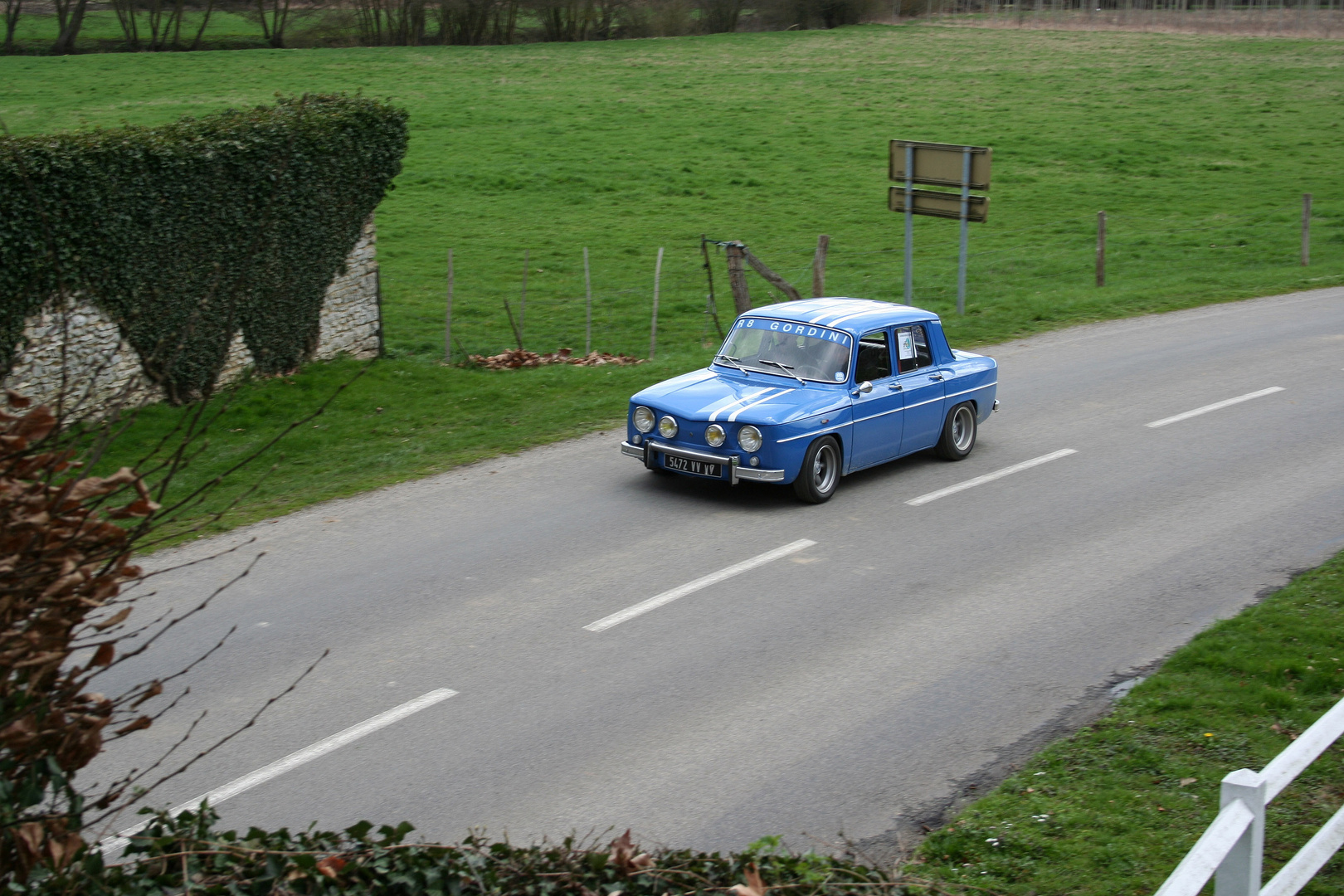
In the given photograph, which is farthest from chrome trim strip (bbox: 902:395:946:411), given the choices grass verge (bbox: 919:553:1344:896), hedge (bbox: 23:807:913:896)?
hedge (bbox: 23:807:913:896)

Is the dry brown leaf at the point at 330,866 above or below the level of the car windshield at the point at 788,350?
below

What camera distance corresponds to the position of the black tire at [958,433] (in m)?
13.1

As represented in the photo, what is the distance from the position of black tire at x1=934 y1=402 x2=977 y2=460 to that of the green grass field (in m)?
4.07

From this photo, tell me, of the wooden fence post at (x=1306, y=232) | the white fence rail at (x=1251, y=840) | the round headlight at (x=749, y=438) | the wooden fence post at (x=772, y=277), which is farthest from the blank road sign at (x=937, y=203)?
the white fence rail at (x=1251, y=840)

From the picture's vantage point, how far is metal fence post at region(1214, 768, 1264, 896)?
13.4ft

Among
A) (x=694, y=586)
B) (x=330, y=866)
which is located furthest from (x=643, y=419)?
(x=330, y=866)

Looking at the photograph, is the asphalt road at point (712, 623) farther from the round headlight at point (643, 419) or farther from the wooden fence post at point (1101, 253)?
the wooden fence post at point (1101, 253)

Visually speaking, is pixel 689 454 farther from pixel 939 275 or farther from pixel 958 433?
pixel 939 275

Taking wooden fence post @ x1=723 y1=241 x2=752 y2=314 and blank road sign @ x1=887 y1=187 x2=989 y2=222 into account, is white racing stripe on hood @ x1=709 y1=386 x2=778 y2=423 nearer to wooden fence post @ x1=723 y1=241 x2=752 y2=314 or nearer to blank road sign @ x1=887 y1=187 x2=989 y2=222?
wooden fence post @ x1=723 y1=241 x2=752 y2=314

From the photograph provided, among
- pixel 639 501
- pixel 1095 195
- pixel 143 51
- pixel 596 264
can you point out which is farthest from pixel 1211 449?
pixel 143 51

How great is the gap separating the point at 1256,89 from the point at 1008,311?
34.9m

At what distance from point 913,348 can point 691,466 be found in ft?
9.22

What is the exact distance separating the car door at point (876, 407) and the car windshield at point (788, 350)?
0.73 ft

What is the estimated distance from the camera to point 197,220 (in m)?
14.7
